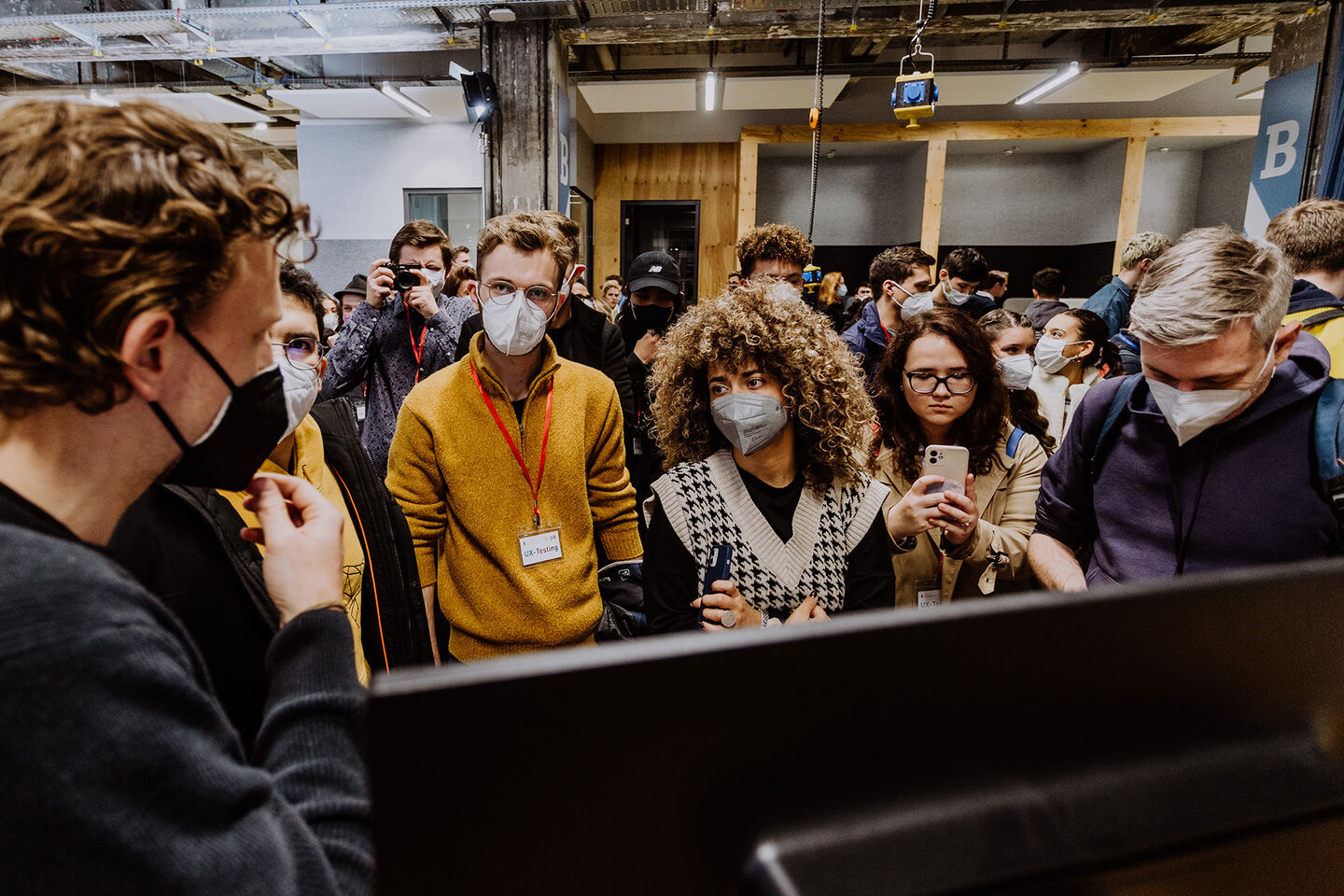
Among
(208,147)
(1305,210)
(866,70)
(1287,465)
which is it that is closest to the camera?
(208,147)

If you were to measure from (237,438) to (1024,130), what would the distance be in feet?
30.7

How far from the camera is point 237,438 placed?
0.81 meters

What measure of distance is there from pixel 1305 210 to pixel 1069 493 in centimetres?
153

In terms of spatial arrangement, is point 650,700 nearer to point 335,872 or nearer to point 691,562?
point 335,872

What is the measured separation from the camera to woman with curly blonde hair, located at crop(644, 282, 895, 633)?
59.2 inches

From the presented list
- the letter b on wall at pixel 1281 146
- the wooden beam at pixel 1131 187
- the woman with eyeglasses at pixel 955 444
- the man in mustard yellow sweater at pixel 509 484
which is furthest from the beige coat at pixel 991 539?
the wooden beam at pixel 1131 187

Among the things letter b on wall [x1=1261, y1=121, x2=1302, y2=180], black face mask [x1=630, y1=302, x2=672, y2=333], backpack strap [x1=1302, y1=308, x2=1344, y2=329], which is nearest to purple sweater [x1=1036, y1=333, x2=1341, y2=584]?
backpack strap [x1=1302, y1=308, x2=1344, y2=329]

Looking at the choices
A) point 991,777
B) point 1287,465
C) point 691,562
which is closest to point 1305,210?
point 1287,465

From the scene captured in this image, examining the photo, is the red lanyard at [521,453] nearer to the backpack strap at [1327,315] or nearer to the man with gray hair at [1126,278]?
the backpack strap at [1327,315]

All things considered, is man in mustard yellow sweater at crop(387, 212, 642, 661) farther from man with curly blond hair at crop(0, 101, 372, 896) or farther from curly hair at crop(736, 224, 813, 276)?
curly hair at crop(736, 224, 813, 276)

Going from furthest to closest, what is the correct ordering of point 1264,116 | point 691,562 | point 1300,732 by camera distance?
point 1264,116 → point 691,562 → point 1300,732

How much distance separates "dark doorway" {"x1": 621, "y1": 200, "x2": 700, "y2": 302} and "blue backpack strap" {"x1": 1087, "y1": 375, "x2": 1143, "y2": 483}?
781cm

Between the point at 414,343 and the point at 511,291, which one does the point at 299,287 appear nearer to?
the point at 511,291

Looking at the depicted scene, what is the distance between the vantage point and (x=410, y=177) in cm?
808
